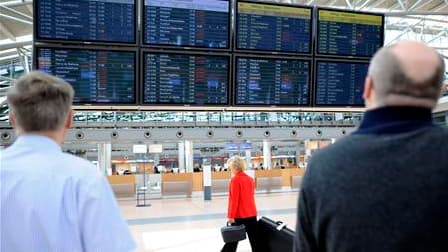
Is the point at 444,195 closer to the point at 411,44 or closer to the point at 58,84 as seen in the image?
the point at 411,44

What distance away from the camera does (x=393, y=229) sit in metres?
1.19

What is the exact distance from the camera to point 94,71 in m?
4.07

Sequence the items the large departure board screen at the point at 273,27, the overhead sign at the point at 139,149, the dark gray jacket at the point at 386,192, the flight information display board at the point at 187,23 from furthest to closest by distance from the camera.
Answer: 1. the overhead sign at the point at 139,149
2. the large departure board screen at the point at 273,27
3. the flight information display board at the point at 187,23
4. the dark gray jacket at the point at 386,192

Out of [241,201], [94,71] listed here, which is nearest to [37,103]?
[94,71]

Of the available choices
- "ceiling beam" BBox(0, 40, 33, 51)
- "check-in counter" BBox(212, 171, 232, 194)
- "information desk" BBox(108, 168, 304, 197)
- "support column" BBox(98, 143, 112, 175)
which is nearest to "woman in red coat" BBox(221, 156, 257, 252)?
"information desk" BBox(108, 168, 304, 197)

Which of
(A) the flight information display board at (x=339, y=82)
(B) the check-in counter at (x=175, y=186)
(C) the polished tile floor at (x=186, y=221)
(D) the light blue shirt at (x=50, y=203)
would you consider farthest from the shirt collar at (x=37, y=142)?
(B) the check-in counter at (x=175, y=186)

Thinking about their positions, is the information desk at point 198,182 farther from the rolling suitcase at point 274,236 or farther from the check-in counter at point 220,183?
the rolling suitcase at point 274,236

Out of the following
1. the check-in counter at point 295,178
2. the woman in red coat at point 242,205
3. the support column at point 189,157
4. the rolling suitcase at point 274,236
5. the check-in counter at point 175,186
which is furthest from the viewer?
the support column at point 189,157

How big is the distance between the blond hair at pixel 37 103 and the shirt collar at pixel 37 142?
0.09 feet

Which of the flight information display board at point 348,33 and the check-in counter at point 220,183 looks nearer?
the flight information display board at point 348,33

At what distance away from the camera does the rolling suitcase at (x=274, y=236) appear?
3244mm

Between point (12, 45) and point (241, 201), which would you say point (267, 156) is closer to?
point (12, 45)

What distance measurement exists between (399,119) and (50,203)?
43.7 inches

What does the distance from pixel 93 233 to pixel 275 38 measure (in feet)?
11.4
